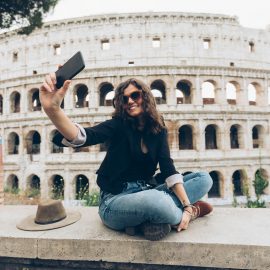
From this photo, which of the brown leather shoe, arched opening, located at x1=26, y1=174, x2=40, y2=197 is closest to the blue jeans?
the brown leather shoe

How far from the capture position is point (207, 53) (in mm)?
18750

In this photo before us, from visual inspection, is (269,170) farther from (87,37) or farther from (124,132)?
(124,132)

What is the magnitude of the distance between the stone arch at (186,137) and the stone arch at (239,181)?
387 cm

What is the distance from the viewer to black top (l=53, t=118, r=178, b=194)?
223 cm

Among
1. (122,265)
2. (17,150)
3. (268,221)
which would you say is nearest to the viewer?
(122,265)

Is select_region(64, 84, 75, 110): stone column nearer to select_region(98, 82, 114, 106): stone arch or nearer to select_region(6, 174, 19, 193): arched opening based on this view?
select_region(98, 82, 114, 106): stone arch

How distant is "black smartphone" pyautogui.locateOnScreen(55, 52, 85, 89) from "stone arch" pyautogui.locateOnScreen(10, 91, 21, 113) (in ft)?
66.7

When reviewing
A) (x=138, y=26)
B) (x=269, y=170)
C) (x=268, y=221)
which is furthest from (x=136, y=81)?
(x=269, y=170)

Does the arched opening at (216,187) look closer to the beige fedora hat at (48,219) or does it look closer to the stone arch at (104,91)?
the stone arch at (104,91)

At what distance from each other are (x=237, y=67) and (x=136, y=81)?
18429 mm

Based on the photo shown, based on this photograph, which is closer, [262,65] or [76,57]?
[76,57]

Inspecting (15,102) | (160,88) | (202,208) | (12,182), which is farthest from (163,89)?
(202,208)

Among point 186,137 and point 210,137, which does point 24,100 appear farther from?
point 210,137

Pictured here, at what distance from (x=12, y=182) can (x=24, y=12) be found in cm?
1370
